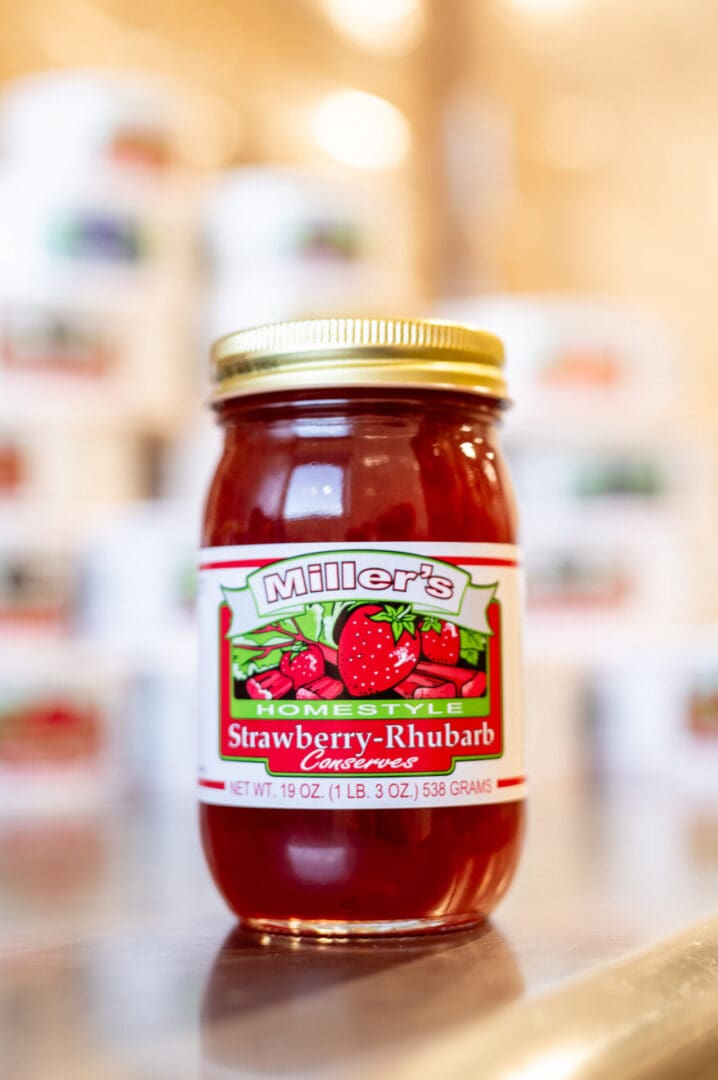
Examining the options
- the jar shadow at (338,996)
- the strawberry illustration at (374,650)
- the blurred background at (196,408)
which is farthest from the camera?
the blurred background at (196,408)

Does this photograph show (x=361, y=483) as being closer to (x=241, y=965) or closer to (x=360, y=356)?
(x=360, y=356)

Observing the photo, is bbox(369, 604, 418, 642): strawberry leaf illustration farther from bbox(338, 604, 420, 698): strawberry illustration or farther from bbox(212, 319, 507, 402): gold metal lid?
bbox(212, 319, 507, 402): gold metal lid

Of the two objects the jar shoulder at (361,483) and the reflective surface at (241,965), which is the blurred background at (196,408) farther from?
the jar shoulder at (361,483)

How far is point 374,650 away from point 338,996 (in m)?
0.15

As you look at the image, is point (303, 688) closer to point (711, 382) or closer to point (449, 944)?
point (449, 944)

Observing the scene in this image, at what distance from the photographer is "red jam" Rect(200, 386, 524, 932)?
0.63m

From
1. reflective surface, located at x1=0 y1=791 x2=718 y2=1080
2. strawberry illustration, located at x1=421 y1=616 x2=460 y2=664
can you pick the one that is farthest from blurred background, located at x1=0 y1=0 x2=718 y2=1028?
strawberry illustration, located at x1=421 y1=616 x2=460 y2=664

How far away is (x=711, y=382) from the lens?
2234mm

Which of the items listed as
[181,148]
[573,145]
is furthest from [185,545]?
[573,145]

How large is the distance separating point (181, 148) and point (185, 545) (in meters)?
0.44

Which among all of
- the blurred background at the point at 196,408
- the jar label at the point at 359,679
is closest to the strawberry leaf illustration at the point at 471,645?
the jar label at the point at 359,679

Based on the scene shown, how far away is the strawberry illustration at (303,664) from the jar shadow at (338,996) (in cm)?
13

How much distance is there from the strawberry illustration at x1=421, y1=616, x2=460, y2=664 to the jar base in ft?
0.41

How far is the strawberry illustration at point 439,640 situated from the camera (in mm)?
644
